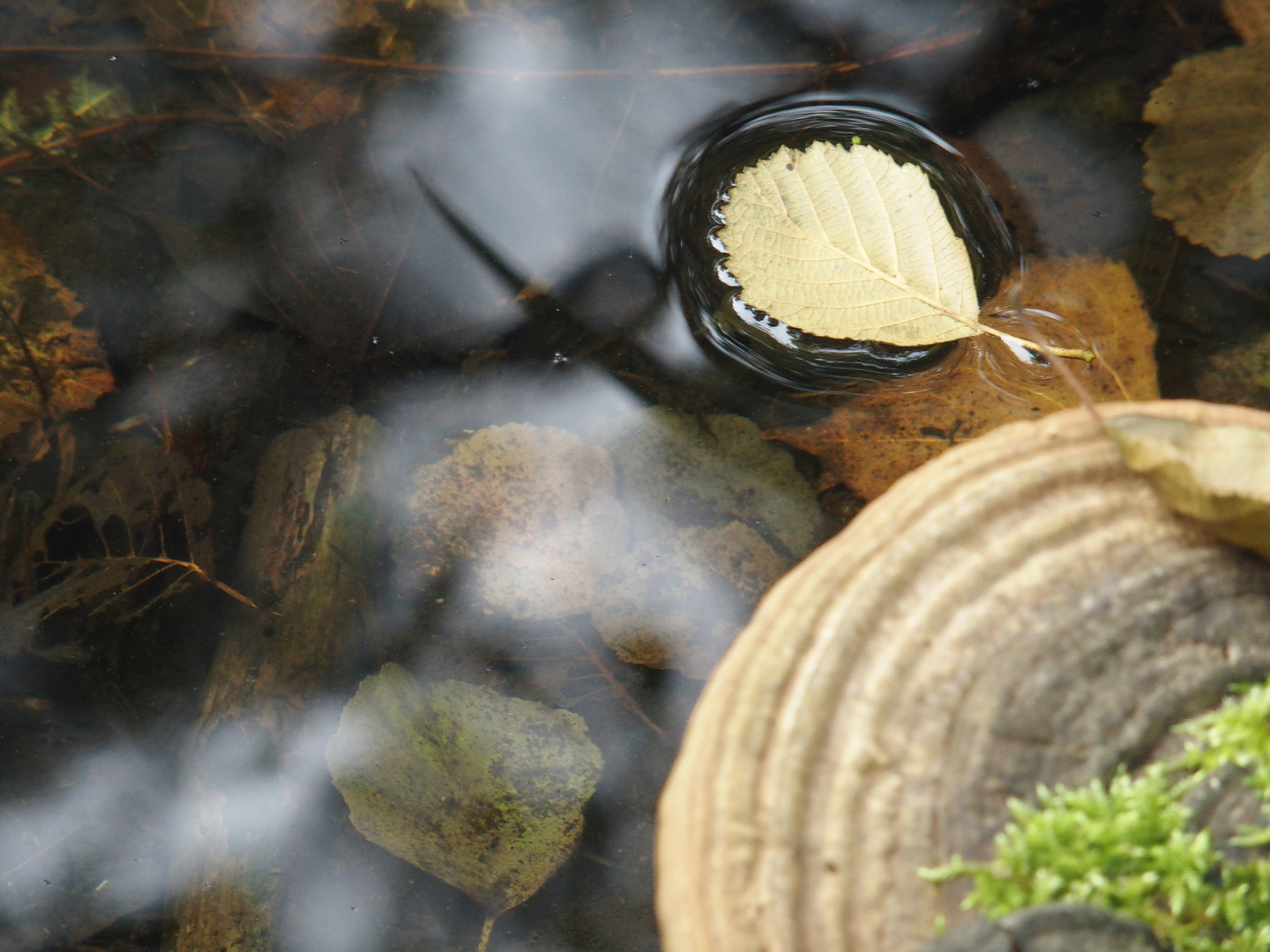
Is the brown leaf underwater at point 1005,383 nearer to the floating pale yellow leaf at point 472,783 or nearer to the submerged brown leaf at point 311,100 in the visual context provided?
the floating pale yellow leaf at point 472,783

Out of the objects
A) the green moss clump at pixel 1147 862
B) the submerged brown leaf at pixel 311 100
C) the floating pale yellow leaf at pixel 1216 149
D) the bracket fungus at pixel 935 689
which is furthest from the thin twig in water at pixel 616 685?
the floating pale yellow leaf at pixel 1216 149

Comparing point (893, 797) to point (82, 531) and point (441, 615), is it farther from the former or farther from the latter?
point (82, 531)

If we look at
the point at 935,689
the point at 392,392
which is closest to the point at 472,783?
the point at 392,392

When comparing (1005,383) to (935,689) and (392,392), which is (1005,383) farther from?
(392,392)

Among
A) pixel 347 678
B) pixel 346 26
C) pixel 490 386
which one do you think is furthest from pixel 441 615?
pixel 346 26

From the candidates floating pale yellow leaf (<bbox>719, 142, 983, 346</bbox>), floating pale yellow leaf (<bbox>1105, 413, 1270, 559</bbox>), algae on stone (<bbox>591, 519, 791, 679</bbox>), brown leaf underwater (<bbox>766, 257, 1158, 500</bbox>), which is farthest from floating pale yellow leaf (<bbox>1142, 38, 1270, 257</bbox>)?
algae on stone (<bbox>591, 519, 791, 679</bbox>)
